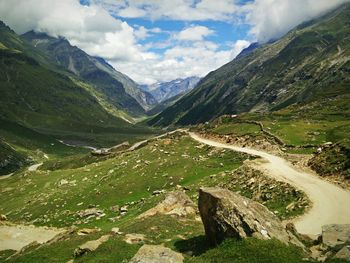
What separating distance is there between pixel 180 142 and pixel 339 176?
161 ft

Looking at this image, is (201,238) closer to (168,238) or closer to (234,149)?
(168,238)

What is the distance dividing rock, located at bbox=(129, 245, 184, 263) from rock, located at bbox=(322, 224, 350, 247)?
1018cm

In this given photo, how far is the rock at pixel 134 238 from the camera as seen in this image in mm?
33562

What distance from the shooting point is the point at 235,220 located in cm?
2820

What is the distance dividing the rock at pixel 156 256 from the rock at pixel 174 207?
1505 cm

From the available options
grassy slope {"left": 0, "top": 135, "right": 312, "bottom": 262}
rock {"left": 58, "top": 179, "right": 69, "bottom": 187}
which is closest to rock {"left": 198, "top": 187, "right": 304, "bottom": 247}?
grassy slope {"left": 0, "top": 135, "right": 312, "bottom": 262}

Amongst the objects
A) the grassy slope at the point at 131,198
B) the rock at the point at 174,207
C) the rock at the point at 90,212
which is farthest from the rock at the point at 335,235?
the rock at the point at 90,212

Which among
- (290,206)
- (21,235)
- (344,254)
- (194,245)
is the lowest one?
(21,235)

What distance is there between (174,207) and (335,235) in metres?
20.0

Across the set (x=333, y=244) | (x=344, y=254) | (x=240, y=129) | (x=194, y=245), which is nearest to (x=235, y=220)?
(x=194, y=245)

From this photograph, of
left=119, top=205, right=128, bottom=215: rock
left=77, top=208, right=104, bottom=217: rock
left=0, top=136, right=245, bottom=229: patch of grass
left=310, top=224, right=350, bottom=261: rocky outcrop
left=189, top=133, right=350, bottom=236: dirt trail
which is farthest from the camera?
left=0, top=136, right=245, bottom=229: patch of grass

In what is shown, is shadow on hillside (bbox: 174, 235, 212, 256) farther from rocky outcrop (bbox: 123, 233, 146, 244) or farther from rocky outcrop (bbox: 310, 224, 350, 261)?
rocky outcrop (bbox: 310, 224, 350, 261)

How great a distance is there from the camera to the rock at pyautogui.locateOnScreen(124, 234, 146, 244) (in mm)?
33562

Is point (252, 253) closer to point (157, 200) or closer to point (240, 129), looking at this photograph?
point (157, 200)
